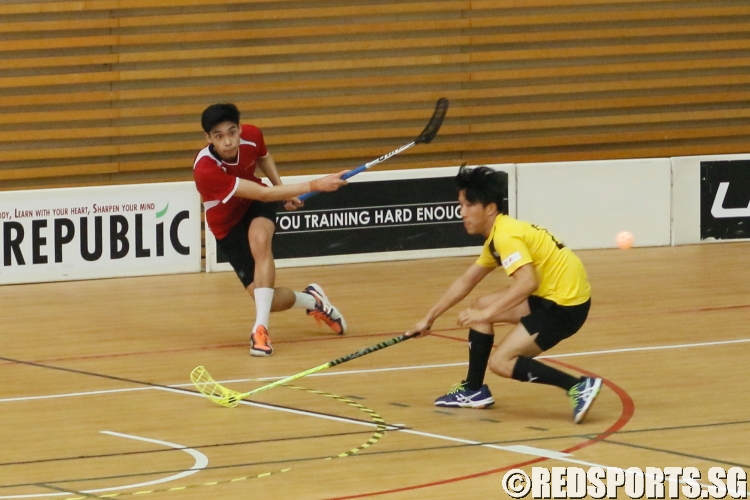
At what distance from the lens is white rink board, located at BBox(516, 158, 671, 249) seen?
41.1 ft

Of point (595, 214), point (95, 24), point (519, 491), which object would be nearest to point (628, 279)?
point (595, 214)

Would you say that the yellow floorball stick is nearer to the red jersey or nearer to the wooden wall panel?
the red jersey

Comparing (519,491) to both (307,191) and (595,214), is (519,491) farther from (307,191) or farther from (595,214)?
(595,214)

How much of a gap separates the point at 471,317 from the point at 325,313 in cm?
266

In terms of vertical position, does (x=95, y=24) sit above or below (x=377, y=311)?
above

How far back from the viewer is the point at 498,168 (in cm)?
1238

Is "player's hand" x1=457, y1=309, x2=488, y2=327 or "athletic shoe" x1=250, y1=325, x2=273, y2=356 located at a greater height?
"player's hand" x1=457, y1=309, x2=488, y2=327

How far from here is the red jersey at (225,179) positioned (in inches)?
328

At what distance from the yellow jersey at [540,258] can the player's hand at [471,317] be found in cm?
24

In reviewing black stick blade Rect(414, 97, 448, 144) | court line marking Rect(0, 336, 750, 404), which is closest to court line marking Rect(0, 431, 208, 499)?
court line marking Rect(0, 336, 750, 404)

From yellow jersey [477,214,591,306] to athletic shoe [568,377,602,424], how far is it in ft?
1.31

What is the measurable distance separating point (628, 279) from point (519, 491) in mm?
5943

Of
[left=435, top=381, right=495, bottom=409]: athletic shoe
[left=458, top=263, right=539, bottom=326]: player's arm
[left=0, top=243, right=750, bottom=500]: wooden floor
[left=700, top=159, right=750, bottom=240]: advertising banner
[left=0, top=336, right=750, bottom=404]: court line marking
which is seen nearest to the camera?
[left=0, top=243, right=750, bottom=500]: wooden floor

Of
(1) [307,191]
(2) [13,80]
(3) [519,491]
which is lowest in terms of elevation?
(3) [519,491]
